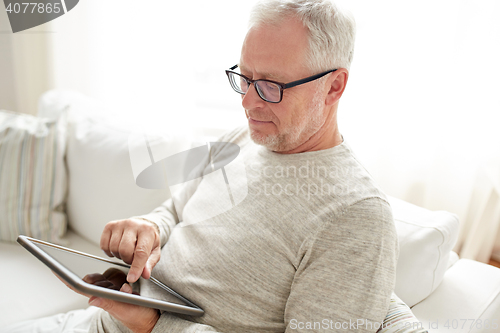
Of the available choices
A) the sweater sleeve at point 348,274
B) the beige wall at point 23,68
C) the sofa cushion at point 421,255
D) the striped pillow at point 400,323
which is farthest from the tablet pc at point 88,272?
the beige wall at point 23,68

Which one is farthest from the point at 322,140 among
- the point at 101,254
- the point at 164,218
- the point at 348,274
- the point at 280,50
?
the point at 101,254

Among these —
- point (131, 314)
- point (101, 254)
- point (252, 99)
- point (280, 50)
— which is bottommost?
point (101, 254)

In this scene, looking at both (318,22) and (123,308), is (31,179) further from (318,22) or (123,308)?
(318,22)

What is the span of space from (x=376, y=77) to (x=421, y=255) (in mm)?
1044

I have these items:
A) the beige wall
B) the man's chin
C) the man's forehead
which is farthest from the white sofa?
the beige wall

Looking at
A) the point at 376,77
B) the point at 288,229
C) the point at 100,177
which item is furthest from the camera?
the point at 376,77

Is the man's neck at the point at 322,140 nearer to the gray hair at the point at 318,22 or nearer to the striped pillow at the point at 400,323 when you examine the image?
the gray hair at the point at 318,22

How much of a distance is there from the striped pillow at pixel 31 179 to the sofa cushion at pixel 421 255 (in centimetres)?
119

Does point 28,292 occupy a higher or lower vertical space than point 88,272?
lower

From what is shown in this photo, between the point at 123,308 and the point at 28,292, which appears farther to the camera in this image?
the point at 28,292

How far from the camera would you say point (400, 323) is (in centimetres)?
73

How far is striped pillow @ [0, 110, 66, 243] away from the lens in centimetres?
137

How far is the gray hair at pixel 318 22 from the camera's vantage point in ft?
2.75

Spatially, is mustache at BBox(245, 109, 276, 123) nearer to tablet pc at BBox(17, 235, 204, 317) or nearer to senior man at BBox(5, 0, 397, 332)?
senior man at BBox(5, 0, 397, 332)
